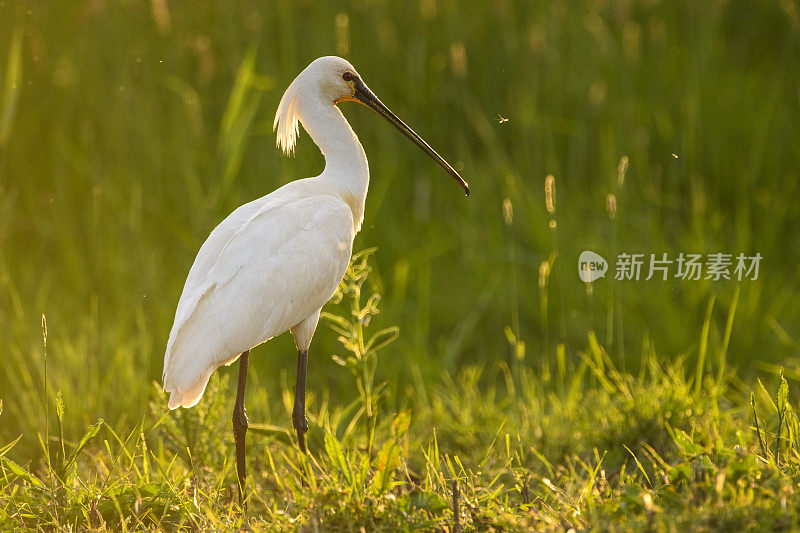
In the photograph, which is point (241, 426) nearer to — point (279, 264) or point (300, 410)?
point (300, 410)

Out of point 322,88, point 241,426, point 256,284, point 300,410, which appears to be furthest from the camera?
point 322,88

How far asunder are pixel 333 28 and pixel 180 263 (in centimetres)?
191

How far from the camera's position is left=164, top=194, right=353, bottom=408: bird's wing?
11.1 ft

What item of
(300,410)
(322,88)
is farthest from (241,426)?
(322,88)

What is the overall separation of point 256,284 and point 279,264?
12cm

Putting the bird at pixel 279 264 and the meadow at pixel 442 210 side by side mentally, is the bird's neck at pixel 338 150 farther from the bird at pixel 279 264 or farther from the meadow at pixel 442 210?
the meadow at pixel 442 210

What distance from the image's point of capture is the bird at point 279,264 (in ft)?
11.2

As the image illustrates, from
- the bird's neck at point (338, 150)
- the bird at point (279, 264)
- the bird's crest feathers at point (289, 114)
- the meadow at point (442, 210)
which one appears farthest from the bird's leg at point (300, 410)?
the bird's crest feathers at point (289, 114)

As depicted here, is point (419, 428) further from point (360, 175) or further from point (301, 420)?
point (360, 175)

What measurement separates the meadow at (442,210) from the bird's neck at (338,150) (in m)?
0.77

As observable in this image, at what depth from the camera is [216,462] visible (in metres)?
3.77

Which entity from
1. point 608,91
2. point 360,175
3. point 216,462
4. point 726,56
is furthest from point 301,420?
point 726,56

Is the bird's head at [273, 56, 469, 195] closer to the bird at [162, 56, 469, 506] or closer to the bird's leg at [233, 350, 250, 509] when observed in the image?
the bird at [162, 56, 469, 506]

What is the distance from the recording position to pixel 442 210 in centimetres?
618
